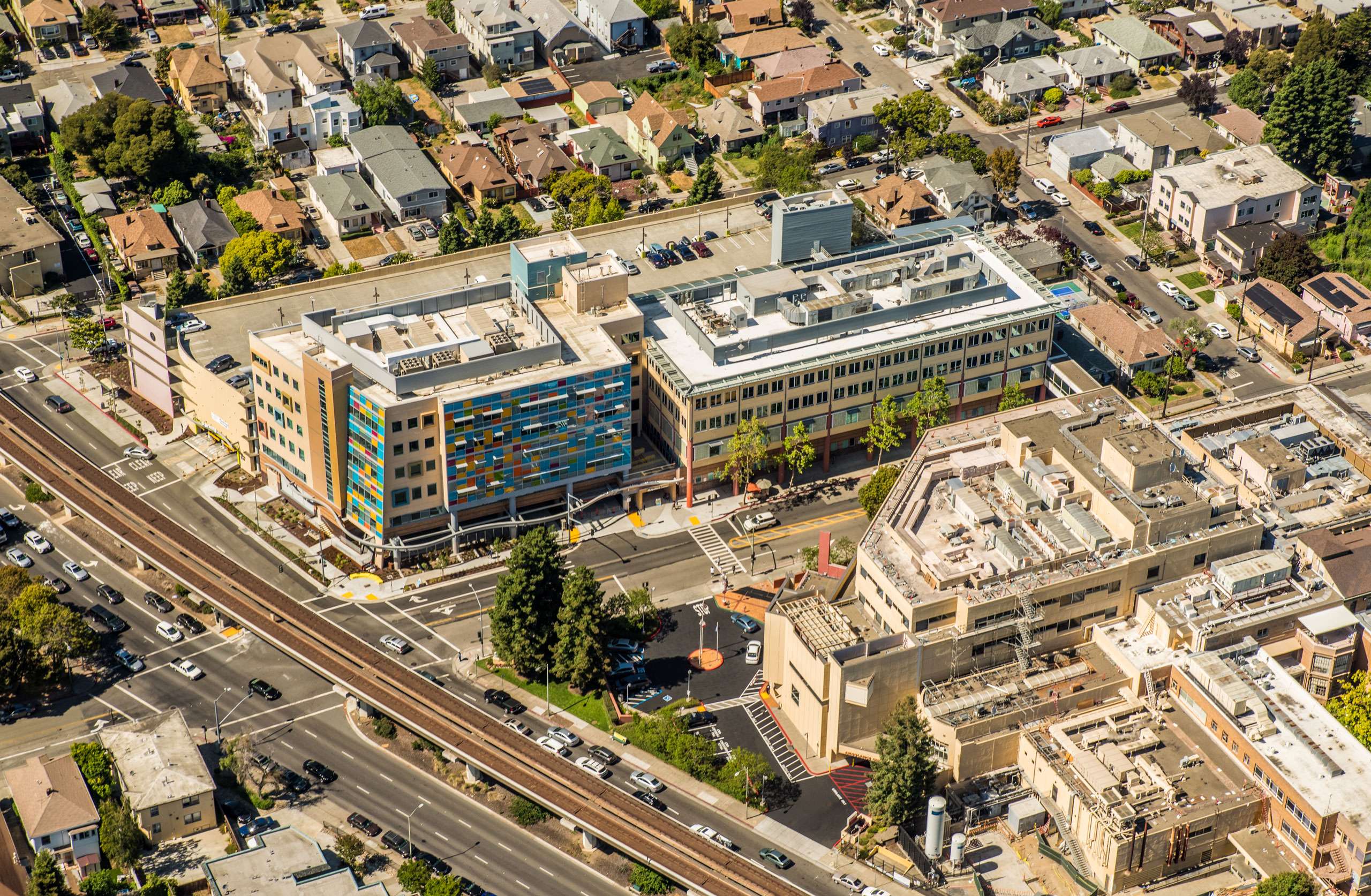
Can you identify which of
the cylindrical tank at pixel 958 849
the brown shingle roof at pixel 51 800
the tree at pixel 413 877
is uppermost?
the brown shingle roof at pixel 51 800

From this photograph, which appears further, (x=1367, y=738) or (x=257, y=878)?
(x=1367, y=738)

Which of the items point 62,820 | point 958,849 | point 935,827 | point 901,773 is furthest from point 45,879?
point 958,849

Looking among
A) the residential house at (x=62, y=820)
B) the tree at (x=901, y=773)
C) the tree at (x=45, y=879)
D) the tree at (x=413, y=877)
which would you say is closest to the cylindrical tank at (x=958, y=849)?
the tree at (x=901, y=773)

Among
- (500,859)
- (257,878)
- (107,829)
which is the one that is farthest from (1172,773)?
(107,829)

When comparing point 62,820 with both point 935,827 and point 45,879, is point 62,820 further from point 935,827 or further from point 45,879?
point 935,827

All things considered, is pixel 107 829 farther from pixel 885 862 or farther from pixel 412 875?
pixel 885 862

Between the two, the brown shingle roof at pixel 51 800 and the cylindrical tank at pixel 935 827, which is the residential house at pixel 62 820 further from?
the cylindrical tank at pixel 935 827
